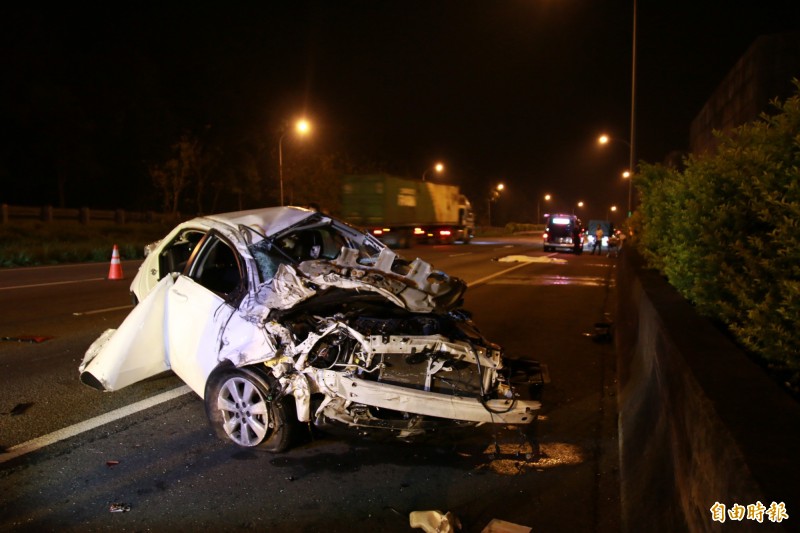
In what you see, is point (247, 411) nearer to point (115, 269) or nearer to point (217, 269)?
point (217, 269)

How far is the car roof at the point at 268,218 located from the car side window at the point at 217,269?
232 millimetres

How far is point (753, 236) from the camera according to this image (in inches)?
169

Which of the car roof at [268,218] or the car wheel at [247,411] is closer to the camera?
the car wheel at [247,411]

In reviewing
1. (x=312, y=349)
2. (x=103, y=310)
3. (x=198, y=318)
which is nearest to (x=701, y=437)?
(x=312, y=349)

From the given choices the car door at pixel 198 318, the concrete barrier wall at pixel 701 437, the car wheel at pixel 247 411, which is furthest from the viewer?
the car door at pixel 198 318

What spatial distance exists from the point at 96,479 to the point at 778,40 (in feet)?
38.6

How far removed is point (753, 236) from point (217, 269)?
480 cm

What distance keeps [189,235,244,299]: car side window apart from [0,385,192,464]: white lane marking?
115cm

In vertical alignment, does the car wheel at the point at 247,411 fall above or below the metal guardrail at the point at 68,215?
below

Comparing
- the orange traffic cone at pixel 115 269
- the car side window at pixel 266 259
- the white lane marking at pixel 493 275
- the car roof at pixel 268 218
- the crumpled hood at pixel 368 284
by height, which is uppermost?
the car roof at pixel 268 218

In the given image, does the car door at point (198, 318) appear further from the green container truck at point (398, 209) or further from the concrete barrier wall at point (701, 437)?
the green container truck at point (398, 209)

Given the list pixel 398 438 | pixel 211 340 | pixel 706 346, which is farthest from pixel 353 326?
pixel 706 346

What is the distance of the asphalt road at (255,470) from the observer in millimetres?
3738

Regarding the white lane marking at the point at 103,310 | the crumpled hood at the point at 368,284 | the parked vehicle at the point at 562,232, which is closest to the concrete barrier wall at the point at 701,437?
the crumpled hood at the point at 368,284
